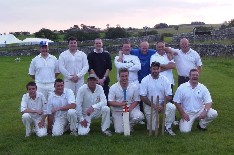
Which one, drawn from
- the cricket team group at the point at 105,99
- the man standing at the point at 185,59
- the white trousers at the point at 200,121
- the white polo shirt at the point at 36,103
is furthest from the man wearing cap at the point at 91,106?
the man standing at the point at 185,59

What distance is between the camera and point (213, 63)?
2833 centimetres

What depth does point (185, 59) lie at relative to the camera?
36.3ft

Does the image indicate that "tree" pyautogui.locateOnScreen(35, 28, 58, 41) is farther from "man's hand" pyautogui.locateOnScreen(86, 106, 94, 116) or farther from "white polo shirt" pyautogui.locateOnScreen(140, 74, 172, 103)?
"white polo shirt" pyautogui.locateOnScreen(140, 74, 172, 103)

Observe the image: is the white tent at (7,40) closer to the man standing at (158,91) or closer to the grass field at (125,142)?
the grass field at (125,142)

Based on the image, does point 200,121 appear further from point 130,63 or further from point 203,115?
point 130,63

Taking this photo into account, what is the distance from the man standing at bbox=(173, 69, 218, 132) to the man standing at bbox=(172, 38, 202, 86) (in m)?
1.18

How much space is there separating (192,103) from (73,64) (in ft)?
10.1

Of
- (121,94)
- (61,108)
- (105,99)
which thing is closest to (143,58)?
(121,94)

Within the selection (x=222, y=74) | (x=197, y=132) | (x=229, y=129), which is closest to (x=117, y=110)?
(x=197, y=132)

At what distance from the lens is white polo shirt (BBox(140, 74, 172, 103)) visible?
9938 mm

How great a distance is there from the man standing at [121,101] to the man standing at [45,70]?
1.66 meters

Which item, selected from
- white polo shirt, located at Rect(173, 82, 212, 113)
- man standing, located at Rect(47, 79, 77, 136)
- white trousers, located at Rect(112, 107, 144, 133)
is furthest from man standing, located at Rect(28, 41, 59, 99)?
white polo shirt, located at Rect(173, 82, 212, 113)

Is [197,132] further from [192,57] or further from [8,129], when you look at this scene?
[8,129]

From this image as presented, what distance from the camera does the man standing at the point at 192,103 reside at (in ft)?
32.1
